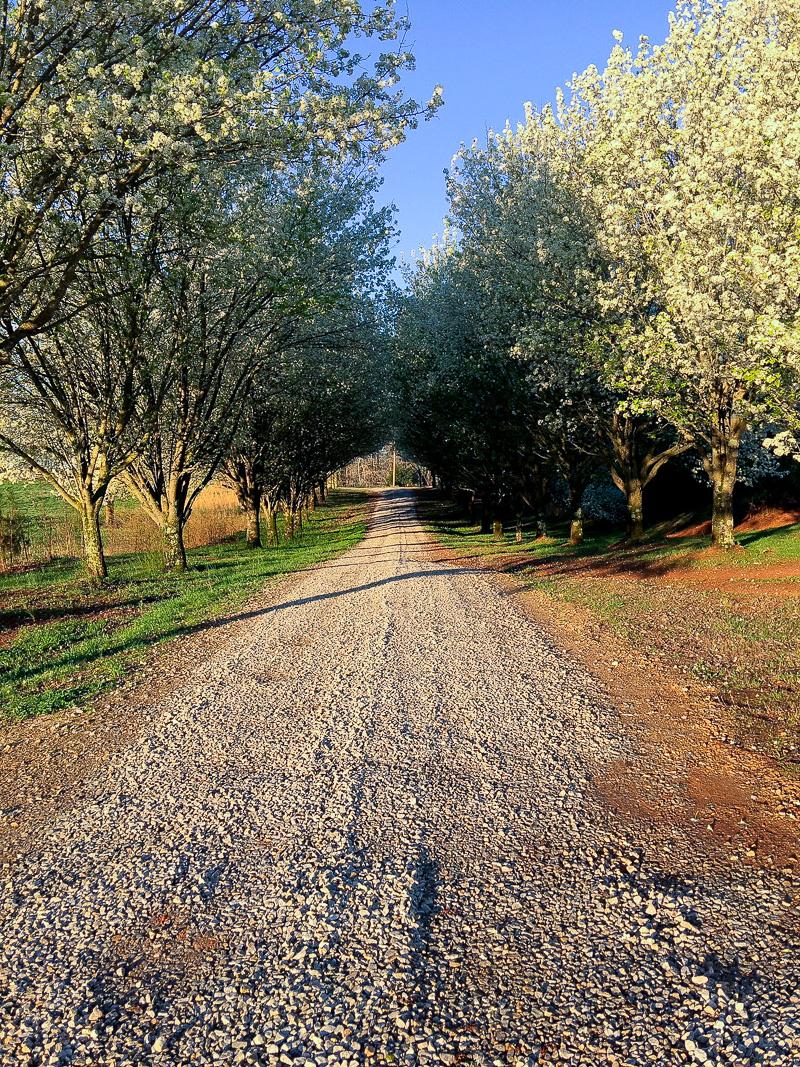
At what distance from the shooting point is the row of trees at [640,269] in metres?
12.6

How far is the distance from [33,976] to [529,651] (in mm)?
7847

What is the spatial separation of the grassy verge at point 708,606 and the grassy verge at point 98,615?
24.9 ft

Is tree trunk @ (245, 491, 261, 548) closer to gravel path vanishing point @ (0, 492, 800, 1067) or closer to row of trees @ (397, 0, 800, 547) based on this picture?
row of trees @ (397, 0, 800, 547)

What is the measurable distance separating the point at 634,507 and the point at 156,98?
61.0 ft

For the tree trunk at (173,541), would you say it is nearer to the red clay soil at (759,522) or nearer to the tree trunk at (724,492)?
the tree trunk at (724,492)

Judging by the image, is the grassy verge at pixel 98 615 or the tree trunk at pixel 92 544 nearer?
the grassy verge at pixel 98 615

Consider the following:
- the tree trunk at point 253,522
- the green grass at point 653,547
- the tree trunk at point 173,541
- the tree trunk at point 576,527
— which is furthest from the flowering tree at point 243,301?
the tree trunk at point 576,527

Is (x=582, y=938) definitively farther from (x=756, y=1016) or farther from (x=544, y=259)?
(x=544, y=259)

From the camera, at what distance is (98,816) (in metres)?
5.73

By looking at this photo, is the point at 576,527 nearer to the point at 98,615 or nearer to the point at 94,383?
the point at 94,383

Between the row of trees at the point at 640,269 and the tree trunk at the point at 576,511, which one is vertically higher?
the row of trees at the point at 640,269

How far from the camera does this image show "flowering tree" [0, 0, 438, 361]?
830cm

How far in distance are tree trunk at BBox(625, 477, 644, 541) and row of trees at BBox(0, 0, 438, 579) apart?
10449 millimetres

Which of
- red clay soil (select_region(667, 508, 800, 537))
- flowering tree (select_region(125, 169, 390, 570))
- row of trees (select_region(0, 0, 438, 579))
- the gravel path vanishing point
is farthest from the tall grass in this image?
red clay soil (select_region(667, 508, 800, 537))
